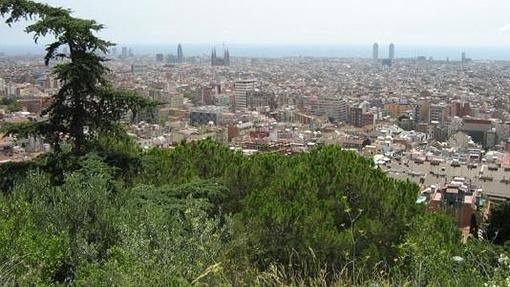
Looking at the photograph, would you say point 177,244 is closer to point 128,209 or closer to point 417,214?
point 128,209

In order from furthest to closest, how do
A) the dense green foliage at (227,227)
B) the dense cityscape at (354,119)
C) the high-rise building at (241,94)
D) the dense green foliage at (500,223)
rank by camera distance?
the high-rise building at (241,94) < the dense cityscape at (354,119) < the dense green foliage at (500,223) < the dense green foliage at (227,227)

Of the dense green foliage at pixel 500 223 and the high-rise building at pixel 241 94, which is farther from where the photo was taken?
the high-rise building at pixel 241 94

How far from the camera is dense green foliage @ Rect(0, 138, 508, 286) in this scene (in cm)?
317

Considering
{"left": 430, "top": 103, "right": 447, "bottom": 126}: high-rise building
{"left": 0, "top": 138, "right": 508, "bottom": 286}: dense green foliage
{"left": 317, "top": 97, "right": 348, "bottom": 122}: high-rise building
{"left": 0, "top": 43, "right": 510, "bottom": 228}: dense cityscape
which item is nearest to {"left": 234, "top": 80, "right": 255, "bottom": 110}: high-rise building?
{"left": 0, "top": 43, "right": 510, "bottom": 228}: dense cityscape

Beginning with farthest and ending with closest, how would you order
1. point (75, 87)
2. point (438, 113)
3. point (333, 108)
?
point (333, 108)
point (438, 113)
point (75, 87)

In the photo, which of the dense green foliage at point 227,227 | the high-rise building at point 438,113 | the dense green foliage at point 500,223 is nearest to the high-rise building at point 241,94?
the high-rise building at point 438,113

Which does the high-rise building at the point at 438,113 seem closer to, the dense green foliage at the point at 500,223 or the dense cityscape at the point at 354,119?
the dense cityscape at the point at 354,119

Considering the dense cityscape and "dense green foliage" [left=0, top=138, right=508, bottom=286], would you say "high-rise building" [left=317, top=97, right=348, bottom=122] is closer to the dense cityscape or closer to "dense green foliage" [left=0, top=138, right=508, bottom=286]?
the dense cityscape

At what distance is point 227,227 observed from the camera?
13.7 ft

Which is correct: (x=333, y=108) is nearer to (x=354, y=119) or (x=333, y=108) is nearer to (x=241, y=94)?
(x=354, y=119)

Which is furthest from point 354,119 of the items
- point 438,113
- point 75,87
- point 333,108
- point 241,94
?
point 75,87

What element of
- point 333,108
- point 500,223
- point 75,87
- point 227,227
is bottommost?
point 333,108

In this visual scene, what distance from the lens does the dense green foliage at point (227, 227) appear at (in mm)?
3168

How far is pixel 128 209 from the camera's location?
13.9 ft
